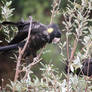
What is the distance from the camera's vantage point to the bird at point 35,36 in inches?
64.5

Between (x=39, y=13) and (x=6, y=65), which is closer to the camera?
(x=39, y=13)

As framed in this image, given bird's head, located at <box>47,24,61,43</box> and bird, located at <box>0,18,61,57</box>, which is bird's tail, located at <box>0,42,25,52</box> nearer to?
bird, located at <box>0,18,61,57</box>

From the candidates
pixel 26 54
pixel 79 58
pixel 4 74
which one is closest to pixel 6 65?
pixel 4 74

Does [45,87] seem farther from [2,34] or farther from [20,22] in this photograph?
[2,34]

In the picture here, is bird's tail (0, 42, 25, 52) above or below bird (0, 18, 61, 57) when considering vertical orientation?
below

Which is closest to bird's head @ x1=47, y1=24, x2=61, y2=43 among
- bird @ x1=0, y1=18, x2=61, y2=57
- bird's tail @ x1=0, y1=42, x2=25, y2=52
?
bird @ x1=0, y1=18, x2=61, y2=57

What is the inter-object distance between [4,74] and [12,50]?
2.05 feet

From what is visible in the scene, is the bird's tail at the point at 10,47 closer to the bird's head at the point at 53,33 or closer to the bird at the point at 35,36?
the bird at the point at 35,36

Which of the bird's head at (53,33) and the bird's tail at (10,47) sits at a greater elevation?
the bird's head at (53,33)

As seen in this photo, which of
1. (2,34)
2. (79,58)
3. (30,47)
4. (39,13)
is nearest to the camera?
(39,13)

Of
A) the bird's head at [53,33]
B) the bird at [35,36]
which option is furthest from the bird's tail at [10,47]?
the bird's head at [53,33]

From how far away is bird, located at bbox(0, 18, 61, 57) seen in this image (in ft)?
5.37

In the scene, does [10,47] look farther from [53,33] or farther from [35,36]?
[53,33]

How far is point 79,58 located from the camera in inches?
59.6
